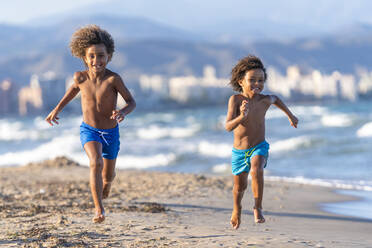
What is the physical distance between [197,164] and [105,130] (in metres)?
12.2

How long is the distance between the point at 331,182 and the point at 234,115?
7.51 m

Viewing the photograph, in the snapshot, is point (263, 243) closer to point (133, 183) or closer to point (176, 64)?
point (133, 183)

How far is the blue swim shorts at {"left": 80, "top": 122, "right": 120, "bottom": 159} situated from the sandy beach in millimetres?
791

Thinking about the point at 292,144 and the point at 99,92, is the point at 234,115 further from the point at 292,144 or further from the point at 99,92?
the point at 292,144

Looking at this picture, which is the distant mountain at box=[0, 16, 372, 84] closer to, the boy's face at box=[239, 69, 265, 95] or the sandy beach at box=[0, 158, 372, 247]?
the sandy beach at box=[0, 158, 372, 247]

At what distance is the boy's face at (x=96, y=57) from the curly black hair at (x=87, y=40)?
54 millimetres

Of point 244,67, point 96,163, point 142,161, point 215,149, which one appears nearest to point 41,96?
point 215,149

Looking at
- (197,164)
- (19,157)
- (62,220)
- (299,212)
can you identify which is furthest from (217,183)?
(19,157)

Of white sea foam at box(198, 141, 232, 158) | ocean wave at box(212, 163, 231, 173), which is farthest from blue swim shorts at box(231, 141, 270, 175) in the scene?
white sea foam at box(198, 141, 232, 158)

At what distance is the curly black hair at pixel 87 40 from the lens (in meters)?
5.57

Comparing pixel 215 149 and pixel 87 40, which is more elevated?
pixel 87 40

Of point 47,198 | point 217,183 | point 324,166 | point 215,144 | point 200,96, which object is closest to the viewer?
point 47,198

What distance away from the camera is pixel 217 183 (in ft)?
35.9

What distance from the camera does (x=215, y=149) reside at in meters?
21.1
